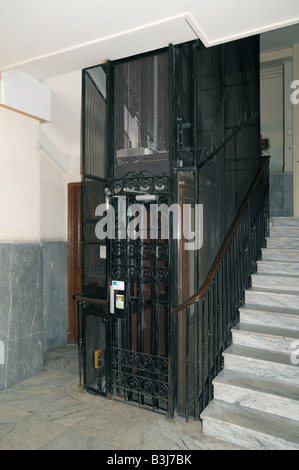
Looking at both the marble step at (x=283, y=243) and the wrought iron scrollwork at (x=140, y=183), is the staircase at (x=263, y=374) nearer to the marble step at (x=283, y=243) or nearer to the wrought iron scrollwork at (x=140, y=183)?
the marble step at (x=283, y=243)

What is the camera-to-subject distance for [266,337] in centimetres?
297

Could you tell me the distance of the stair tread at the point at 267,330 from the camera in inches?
115

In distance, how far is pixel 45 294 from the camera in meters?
4.58

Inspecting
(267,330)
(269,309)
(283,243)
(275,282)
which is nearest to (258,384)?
(267,330)

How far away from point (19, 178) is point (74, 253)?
1606 mm

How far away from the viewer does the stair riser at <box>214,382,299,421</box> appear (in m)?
2.43

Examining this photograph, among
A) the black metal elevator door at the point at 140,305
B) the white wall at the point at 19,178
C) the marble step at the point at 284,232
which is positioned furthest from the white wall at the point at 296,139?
the white wall at the point at 19,178

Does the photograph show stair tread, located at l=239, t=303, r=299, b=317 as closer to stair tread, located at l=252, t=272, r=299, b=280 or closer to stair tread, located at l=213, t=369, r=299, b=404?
stair tread, located at l=252, t=272, r=299, b=280

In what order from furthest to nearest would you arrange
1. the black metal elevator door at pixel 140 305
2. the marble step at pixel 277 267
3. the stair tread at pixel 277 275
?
the marble step at pixel 277 267 → the stair tread at pixel 277 275 → the black metal elevator door at pixel 140 305

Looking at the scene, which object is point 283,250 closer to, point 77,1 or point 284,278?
point 284,278

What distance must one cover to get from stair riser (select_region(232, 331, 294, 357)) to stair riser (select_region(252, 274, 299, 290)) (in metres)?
0.81

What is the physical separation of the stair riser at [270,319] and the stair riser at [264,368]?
1.67 ft
